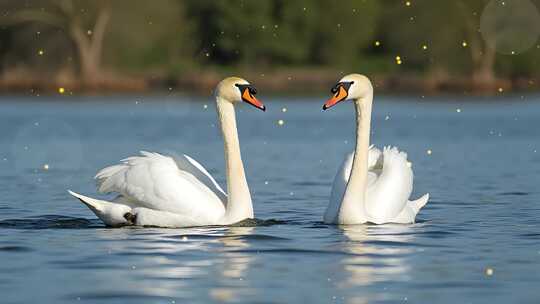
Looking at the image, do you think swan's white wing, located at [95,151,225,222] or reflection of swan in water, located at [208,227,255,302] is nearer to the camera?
reflection of swan in water, located at [208,227,255,302]

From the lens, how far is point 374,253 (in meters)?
11.5

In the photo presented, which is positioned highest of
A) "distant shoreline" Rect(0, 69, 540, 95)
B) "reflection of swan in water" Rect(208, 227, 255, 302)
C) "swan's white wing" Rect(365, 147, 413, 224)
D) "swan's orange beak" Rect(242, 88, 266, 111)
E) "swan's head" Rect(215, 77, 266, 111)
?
"distant shoreline" Rect(0, 69, 540, 95)

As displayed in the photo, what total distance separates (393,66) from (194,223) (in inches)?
2797

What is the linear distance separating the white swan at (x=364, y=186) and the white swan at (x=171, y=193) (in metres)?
0.87

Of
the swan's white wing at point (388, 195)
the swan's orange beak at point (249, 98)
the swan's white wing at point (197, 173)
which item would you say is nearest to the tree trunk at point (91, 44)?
the swan's white wing at point (197, 173)

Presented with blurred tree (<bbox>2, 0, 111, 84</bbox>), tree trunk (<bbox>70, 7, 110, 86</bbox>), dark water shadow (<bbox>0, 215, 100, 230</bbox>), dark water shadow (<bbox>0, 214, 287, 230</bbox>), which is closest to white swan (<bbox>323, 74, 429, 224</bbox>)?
dark water shadow (<bbox>0, 214, 287, 230</bbox>)

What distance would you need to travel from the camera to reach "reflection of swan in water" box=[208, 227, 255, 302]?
9562 mm

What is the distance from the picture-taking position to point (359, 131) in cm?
1344

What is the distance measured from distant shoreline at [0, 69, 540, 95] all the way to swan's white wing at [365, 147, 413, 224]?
49.1 meters

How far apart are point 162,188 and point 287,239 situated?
4.40ft

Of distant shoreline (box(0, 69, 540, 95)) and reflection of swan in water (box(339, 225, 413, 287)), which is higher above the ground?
distant shoreline (box(0, 69, 540, 95))

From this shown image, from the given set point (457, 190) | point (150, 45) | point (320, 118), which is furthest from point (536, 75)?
point (457, 190)

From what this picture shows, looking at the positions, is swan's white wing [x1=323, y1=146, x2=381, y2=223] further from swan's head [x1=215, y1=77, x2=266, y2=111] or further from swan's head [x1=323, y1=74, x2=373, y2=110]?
swan's head [x1=215, y1=77, x2=266, y2=111]

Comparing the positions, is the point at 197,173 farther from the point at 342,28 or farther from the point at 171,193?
the point at 342,28
